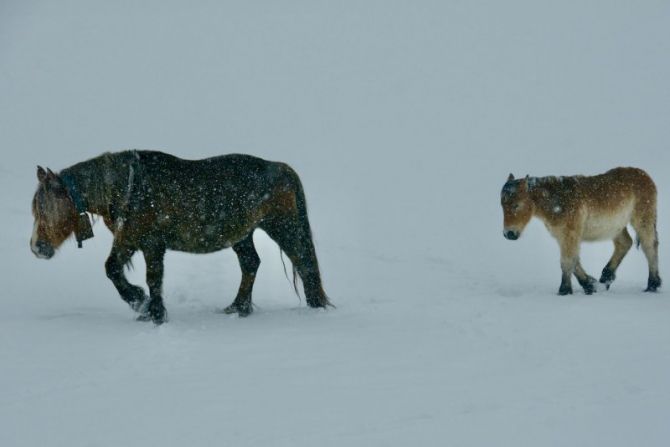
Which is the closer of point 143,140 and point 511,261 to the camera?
point 511,261

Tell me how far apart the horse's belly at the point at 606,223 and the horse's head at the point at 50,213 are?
6518 millimetres

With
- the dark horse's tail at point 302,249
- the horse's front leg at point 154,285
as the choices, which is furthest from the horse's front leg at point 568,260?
the horse's front leg at point 154,285

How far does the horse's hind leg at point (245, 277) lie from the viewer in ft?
26.1

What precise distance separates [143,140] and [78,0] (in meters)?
21.3

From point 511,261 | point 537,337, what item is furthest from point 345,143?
point 537,337

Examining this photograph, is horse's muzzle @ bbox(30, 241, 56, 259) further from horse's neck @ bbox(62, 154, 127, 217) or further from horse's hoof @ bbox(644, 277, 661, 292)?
horse's hoof @ bbox(644, 277, 661, 292)

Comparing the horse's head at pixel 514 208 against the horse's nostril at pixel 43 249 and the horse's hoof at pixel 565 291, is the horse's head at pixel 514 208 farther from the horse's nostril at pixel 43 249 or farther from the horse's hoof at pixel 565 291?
the horse's nostril at pixel 43 249

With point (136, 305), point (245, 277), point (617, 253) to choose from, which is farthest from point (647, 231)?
point (136, 305)

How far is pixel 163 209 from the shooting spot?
7.29m

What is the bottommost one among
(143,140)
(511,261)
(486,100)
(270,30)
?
(511,261)

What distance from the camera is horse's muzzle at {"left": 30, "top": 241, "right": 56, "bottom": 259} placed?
23.2 ft

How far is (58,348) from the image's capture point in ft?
19.2

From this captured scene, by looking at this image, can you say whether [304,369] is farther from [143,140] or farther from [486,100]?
[486,100]

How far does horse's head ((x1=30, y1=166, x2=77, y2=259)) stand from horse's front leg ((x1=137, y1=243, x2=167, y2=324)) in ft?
2.88
